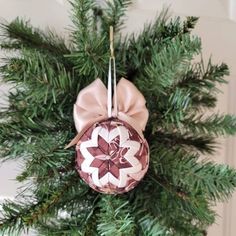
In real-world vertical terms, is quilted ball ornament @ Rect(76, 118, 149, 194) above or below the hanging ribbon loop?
below

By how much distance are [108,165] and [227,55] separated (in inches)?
14.7

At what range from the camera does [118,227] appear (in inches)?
16.8

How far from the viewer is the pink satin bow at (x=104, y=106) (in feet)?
1.56

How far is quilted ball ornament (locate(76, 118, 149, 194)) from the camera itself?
0.45 meters

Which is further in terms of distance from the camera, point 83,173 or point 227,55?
point 227,55

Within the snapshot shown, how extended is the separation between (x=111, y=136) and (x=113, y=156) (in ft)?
0.07

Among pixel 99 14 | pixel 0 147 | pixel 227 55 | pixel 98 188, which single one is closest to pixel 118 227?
pixel 98 188

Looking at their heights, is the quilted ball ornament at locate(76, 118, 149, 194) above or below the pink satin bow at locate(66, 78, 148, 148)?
below

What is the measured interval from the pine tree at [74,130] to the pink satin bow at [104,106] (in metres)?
0.02

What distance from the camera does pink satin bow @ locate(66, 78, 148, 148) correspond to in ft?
1.56

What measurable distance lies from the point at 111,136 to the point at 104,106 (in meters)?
0.05

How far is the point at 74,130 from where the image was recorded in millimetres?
519

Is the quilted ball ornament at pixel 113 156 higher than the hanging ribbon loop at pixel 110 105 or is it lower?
lower

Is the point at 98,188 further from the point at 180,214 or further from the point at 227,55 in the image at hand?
the point at 227,55
